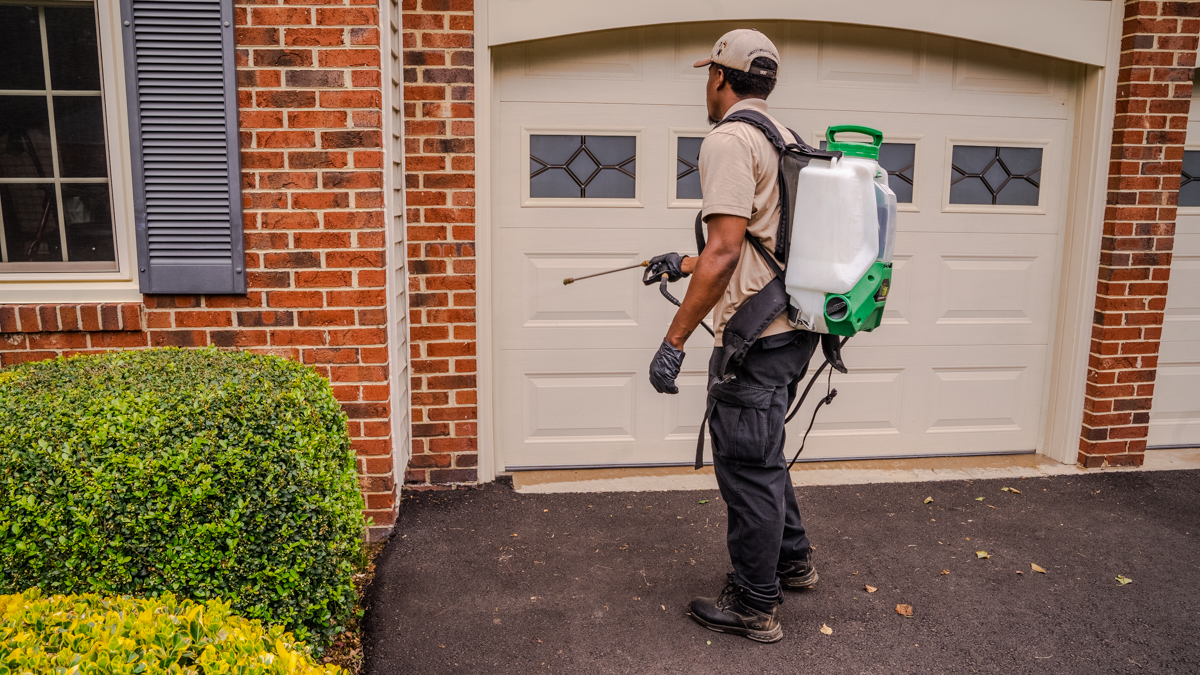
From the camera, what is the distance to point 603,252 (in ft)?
14.0

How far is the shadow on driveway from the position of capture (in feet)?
9.23

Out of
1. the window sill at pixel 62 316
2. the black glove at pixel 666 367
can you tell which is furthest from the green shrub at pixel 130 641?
the window sill at pixel 62 316

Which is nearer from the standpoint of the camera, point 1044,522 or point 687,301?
point 687,301

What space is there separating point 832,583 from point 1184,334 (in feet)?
9.91

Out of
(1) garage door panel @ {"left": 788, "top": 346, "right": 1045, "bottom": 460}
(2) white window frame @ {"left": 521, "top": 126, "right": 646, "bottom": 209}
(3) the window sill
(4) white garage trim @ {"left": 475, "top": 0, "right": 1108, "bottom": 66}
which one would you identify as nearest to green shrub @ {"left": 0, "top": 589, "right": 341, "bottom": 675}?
(3) the window sill

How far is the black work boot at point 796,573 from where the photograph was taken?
321cm

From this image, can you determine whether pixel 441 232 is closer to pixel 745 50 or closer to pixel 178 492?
pixel 745 50

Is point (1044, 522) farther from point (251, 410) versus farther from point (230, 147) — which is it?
point (230, 147)

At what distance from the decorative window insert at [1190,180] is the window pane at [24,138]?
567 centimetres

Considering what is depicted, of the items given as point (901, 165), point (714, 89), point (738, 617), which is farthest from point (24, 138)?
point (901, 165)

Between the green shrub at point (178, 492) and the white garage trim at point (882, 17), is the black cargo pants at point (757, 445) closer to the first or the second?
the green shrub at point (178, 492)

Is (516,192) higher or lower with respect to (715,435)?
higher

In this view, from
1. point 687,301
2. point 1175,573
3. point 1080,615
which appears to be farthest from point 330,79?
point 1175,573

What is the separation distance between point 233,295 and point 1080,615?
11.6ft
